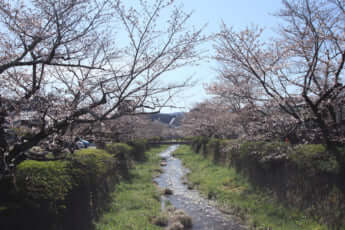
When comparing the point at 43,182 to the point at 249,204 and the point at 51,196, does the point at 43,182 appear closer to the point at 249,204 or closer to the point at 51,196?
the point at 51,196

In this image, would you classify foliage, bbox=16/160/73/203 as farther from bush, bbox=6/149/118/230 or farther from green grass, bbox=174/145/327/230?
green grass, bbox=174/145/327/230

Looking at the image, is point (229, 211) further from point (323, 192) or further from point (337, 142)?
point (337, 142)

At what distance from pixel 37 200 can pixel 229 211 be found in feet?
20.3

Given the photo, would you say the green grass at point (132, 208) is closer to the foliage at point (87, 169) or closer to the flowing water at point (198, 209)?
the flowing water at point (198, 209)

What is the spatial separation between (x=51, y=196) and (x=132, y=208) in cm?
465

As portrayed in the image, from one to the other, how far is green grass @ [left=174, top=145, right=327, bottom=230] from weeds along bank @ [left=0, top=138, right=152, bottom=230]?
165 inches

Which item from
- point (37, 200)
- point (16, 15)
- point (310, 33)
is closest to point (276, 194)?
point (310, 33)

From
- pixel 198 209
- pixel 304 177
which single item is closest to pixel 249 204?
pixel 198 209

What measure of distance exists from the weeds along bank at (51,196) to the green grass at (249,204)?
4.18 m

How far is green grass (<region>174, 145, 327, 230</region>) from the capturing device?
22.0 ft

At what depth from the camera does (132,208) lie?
8.89 metres

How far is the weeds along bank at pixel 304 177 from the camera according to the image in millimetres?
5918

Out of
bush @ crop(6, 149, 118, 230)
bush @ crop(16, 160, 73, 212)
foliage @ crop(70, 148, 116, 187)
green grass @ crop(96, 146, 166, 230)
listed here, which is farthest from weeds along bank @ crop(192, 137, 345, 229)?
bush @ crop(16, 160, 73, 212)

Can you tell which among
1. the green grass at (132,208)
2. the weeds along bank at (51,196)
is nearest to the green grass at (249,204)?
the green grass at (132,208)
